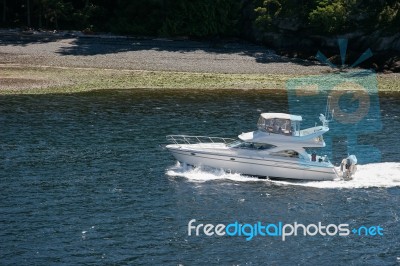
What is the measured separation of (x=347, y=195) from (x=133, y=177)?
39.6ft

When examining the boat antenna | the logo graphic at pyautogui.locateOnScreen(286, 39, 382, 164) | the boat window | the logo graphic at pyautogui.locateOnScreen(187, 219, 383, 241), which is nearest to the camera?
the logo graphic at pyautogui.locateOnScreen(187, 219, 383, 241)

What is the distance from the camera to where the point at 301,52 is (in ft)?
287

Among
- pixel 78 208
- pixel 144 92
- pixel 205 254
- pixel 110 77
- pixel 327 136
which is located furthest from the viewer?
pixel 110 77

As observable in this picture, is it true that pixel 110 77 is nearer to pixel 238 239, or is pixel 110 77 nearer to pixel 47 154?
pixel 47 154

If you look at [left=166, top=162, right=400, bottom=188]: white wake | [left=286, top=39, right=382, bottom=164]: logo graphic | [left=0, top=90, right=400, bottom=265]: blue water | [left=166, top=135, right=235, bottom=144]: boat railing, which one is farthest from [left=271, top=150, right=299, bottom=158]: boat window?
[left=166, top=135, right=235, bottom=144]: boat railing

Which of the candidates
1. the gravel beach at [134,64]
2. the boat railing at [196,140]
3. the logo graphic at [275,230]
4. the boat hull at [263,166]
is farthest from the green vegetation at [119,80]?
the logo graphic at [275,230]

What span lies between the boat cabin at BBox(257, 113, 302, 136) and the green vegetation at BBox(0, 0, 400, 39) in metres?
41.3

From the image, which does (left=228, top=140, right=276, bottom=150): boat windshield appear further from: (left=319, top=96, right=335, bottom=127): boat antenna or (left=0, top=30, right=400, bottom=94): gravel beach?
(left=0, top=30, right=400, bottom=94): gravel beach

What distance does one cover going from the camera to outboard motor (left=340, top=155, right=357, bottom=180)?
43.6 meters

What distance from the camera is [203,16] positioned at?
306 feet

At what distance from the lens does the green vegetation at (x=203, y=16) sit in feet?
280

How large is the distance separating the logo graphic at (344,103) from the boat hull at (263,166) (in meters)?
5.07

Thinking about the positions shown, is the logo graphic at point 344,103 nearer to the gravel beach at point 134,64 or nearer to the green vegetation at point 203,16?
the gravel beach at point 134,64

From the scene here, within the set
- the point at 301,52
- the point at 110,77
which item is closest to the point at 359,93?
the point at 301,52
